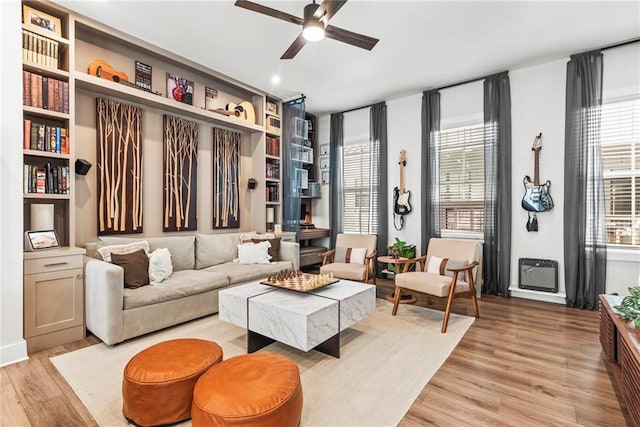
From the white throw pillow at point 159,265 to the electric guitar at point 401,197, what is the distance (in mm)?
3424

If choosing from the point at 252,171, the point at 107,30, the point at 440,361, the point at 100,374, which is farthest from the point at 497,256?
the point at 107,30

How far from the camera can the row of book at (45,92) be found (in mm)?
2646

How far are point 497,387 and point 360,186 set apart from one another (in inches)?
156

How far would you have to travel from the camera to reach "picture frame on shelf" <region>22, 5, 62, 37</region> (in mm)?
2703

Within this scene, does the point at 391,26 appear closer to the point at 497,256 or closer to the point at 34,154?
the point at 497,256

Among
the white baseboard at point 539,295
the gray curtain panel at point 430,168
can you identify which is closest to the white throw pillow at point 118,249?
the gray curtain panel at point 430,168

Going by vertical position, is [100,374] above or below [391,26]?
below

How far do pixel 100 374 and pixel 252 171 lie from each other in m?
3.44

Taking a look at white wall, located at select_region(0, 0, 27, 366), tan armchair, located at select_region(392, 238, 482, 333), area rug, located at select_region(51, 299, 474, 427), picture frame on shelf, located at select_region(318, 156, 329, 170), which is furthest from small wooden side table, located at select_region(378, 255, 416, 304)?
white wall, located at select_region(0, 0, 27, 366)

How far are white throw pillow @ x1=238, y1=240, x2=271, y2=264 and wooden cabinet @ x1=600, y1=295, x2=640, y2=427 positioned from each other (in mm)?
3456

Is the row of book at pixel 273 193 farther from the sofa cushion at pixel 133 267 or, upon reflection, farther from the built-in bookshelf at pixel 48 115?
the built-in bookshelf at pixel 48 115

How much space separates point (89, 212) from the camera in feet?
10.8

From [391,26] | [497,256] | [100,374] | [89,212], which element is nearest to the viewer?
[100,374]

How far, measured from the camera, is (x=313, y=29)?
7.64 feet
